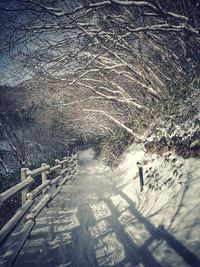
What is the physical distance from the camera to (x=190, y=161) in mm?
6602

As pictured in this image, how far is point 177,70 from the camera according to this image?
10477 mm

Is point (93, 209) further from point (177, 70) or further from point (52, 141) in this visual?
point (52, 141)

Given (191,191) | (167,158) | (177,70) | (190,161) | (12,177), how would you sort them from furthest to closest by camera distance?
(12,177), (177,70), (167,158), (190,161), (191,191)

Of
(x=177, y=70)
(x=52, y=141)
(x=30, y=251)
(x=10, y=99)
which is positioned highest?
(x=52, y=141)

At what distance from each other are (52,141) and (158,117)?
2364 centimetres

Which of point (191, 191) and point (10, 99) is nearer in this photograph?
point (191, 191)

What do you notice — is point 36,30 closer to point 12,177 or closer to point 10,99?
point 12,177

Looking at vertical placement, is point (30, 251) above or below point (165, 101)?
below

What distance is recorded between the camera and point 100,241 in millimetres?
4977

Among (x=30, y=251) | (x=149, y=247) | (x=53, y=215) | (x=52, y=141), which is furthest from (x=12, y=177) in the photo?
(x=52, y=141)

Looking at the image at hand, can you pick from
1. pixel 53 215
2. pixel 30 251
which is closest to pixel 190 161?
pixel 53 215

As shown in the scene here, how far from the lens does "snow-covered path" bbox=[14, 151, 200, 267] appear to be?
4090mm

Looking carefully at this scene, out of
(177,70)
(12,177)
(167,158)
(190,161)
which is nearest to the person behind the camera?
(190,161)

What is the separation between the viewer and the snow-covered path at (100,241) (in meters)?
4.09
